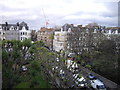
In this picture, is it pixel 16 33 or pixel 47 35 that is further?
pixel 47 35

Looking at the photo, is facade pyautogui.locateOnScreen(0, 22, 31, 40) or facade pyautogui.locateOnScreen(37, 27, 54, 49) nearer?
facade pyautogui.locateOnScreen(0, 22, 31, 40)

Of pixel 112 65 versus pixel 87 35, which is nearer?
pixel 112 65

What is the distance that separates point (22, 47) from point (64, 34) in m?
7.46

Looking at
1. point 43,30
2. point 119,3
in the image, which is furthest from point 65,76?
point 43,30

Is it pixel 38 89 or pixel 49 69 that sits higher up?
pixel 38 89

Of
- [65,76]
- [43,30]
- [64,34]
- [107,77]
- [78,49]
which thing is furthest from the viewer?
[43,30]

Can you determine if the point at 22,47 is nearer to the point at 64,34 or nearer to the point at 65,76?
the point at 65,76

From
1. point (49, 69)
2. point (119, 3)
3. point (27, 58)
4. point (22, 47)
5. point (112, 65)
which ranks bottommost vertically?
point (112, 65)

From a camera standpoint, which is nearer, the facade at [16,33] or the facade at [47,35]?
the facade at [16,33]

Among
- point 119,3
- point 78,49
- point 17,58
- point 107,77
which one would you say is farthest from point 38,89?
point 78,49

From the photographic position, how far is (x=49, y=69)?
2.57 metres

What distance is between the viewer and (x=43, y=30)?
13602 millimetres

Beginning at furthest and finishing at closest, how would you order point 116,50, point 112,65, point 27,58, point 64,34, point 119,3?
point 64,34 → point 116,50 → point 112,65 → point 27,58 → point 119,3

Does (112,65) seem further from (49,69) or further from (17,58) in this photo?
(17,58)
